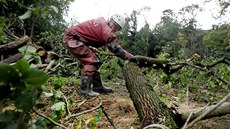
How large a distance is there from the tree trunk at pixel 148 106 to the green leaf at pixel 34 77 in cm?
165

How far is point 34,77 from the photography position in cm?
58

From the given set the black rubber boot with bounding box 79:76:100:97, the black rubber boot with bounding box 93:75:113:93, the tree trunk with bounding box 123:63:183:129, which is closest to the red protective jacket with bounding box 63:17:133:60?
the black rubber boot with bounding box 79:76:100:97

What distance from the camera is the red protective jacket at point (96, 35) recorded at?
4.31m

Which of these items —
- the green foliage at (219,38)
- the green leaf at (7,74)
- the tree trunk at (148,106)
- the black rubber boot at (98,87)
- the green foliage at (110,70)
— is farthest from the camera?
the green foliage at (219,38)

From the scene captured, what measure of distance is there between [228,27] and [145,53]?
927 cm

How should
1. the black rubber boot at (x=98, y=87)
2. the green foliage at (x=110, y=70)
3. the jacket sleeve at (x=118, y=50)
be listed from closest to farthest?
1. the jacket sleeve at (x=118, y=50)
2. the black rubber boot at (x=98, y=87)
3. the green foliage at (x=110, y=70)

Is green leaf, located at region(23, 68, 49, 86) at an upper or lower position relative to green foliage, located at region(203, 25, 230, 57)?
lower

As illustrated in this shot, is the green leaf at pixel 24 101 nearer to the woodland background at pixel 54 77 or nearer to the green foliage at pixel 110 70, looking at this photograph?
the woodland background at pixel 54 77

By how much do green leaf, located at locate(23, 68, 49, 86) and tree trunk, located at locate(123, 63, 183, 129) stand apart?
165cm

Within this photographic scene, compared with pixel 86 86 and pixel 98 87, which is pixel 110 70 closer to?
pixel 98 87

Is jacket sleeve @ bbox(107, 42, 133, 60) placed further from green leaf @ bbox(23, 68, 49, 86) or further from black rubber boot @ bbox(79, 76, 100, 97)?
green leaf @ bbox(23, 68, 49, 86)

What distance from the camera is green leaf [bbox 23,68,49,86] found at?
0.58 m

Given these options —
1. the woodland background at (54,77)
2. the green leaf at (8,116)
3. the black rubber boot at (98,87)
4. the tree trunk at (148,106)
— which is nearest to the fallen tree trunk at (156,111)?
the tree trunk at (148,106)

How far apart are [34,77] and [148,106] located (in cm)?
212
